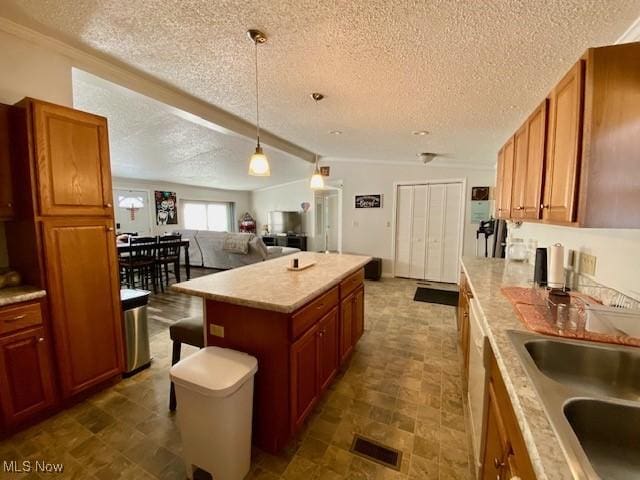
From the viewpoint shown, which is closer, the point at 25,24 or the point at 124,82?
the point at 25,24

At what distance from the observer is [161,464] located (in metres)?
1.54

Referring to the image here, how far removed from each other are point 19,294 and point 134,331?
84cm

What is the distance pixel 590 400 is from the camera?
2.49ft

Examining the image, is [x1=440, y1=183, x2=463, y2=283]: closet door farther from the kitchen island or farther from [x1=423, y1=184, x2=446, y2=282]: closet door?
the kitchen island

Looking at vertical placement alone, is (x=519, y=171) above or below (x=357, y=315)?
above

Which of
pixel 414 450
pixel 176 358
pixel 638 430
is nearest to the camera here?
pixel 638 430

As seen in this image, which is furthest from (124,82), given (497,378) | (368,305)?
(368,305)

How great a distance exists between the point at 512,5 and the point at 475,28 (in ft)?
0.61

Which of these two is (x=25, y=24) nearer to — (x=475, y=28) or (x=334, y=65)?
(x=334, y=65)

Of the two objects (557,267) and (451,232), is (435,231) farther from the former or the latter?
(557,267)

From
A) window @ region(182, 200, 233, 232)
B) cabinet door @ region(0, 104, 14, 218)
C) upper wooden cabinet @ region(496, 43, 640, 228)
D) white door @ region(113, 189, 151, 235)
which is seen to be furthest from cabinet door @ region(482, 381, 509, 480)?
window @ region(182, 200, 233, 232)

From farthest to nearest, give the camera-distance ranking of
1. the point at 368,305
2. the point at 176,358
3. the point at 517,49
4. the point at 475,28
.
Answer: the point at 368,305, the point at 176,358, the point at 517,49, the point at 475,28

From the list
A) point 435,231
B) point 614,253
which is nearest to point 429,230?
point 435,231

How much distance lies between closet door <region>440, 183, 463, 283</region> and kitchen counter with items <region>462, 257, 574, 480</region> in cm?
326
